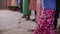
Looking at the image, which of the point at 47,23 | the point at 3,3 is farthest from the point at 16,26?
the point at 3,3

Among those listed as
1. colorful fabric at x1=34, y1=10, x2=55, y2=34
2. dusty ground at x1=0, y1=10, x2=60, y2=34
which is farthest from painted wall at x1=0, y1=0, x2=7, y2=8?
colorful fabric at x1=34, y1=10, x2=55, y2=34

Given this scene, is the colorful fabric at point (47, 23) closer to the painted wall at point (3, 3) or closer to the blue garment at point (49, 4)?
the blue garment at point (49, 4)

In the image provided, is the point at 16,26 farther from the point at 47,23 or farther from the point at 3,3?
the point at 3,3

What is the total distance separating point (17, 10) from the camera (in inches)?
179

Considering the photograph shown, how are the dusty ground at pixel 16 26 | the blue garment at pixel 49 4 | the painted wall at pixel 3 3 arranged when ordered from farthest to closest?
1. the painted wall at pixel 3 3
2. the dusty ground at pixel 16 26
3. the blue garment at pixel 49 4

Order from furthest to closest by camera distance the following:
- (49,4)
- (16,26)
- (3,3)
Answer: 1. (3,3)
2. (16,26)
3. (49,4)

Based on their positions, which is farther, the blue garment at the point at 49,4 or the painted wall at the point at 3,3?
the painted wall at the point at 3,3

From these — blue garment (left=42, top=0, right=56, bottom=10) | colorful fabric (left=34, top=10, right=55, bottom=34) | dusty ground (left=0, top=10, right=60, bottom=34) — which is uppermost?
blue garment (left=42, top=0, right=56, bottom=10)

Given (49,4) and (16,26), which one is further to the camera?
(16,26)

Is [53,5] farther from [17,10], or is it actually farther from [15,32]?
[17,10]

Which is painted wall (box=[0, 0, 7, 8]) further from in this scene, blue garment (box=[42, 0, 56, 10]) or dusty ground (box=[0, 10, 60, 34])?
blue garment (box=[42, 0, 56, 10])

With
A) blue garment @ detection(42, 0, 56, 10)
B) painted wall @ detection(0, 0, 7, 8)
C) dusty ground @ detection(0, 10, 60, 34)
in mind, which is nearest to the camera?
blue garment @ detection(42, 0, 56, 10)

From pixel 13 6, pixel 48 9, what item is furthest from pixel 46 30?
pixel 13 6

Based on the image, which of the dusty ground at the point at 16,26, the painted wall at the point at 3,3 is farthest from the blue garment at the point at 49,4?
the painted wall at the point at 3,3
